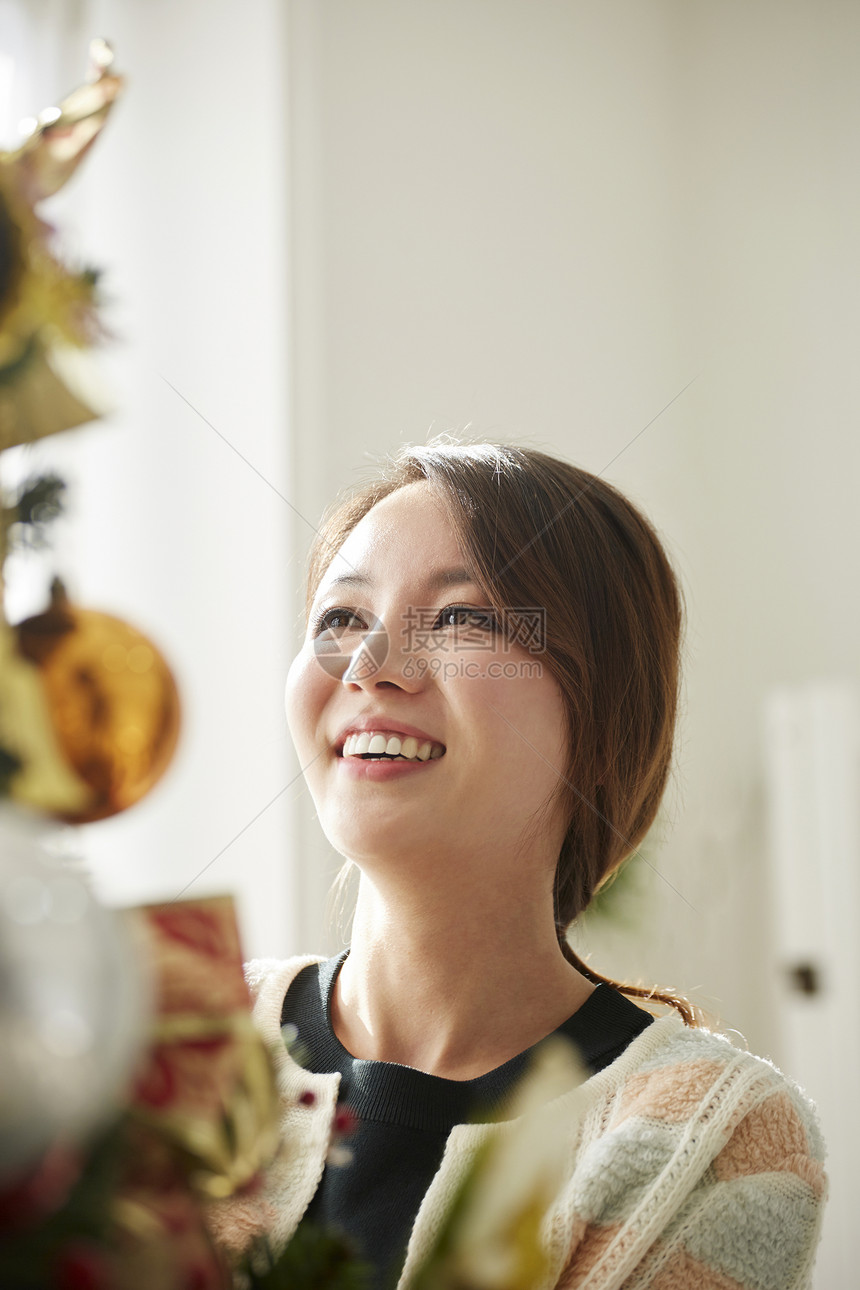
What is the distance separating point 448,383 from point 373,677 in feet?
3.80

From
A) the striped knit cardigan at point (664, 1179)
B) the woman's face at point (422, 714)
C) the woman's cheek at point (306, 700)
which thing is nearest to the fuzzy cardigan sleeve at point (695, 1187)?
the striped knit cardigan at point (664, 1179)

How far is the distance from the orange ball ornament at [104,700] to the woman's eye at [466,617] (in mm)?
411

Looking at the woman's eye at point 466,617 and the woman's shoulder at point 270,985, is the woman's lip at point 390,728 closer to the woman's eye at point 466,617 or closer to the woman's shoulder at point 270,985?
the woman's eye at point 466,617

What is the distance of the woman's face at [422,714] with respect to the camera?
63 centimetres

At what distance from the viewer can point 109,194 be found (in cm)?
156

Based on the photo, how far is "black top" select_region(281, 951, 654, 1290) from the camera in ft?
1.90

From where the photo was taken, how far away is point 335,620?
69 cm

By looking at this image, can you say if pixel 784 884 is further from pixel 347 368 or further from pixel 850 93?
pixel 850 93

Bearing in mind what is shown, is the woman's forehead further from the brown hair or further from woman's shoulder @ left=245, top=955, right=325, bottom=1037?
woman's shoulder @ left=245, top=955, right=325, bottom=1037

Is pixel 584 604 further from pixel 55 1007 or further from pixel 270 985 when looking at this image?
pixel 55 1007

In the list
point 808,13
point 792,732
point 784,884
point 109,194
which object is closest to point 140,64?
point 109,194

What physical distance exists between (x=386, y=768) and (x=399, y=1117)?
189 millimetres

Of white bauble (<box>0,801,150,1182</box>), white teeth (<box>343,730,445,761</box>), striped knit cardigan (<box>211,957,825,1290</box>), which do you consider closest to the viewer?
white bauble (<box>0,801,150,1182</box>)

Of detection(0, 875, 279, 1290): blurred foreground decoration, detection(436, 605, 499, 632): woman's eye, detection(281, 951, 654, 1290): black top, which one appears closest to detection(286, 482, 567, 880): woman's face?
detection(436, 605, 499, 632): woman's eye
